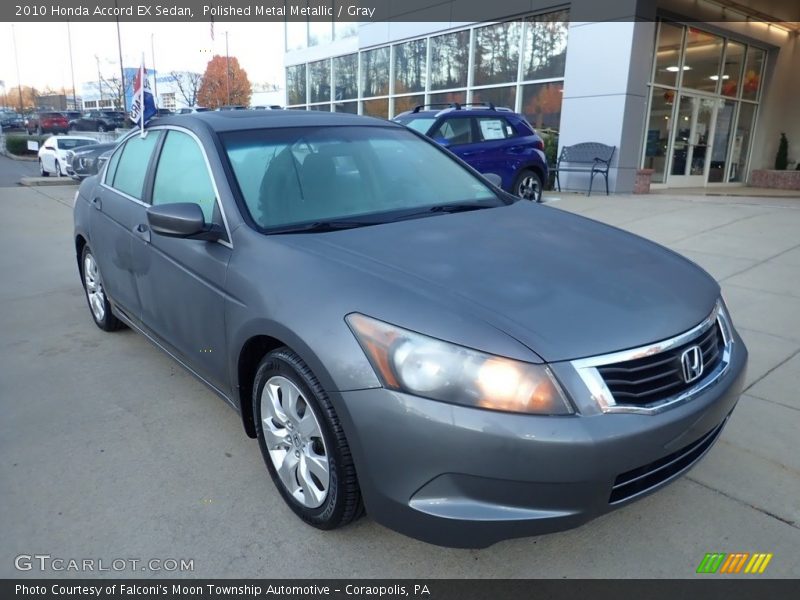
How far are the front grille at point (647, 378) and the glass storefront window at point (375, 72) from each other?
1787cm

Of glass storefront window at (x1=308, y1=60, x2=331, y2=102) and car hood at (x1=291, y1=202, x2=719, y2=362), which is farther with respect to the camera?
glass storefront window at (x1=308, y1=60, x2=331, y2=102)

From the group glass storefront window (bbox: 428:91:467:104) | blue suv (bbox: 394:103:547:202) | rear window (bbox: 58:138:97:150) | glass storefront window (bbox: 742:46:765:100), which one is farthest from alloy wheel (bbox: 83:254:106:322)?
rear window (bbox: 58:138:97:150)

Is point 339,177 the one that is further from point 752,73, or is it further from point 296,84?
point 296,84

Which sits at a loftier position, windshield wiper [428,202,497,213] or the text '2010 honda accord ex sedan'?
windshield wiper [428,202,497,213]

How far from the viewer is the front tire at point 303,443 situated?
2.14 m

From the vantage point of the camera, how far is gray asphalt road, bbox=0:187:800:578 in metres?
2.29

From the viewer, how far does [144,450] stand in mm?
3051

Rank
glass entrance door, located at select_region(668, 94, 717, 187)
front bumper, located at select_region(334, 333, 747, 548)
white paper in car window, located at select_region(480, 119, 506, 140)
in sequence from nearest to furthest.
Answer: front bumper, located at select_region(334, 333, 747, 548), white paper in car window, located at select_region(480, 119, 506, 140), glass entrance door, located at select_region(668, 94, 717, 187)

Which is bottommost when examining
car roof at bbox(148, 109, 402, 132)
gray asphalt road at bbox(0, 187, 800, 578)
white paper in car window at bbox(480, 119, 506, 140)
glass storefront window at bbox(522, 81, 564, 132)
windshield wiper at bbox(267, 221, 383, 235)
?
gray asphalt road at bbox(0, 187, 800, 578)

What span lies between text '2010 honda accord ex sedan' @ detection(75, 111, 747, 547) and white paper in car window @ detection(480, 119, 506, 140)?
6.97m

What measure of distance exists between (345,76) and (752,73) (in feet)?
39.4

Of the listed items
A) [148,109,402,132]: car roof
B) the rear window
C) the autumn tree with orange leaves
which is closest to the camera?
[148,109,402,132]: car roof

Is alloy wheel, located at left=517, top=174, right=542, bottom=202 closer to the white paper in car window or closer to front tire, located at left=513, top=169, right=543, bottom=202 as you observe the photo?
front tire, located at left=513, top=169, right=543, bottom=202

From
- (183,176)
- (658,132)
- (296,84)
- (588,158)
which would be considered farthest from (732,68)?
(183,176)
